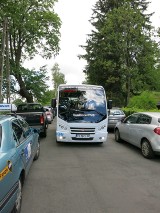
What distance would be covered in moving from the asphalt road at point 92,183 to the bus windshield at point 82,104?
1643mm

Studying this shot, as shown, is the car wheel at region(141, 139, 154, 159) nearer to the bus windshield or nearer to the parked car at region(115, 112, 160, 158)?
the parked car at region(115, 112, 160, 158)

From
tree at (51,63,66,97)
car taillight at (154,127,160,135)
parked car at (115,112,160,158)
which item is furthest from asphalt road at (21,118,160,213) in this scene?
tree at (51,63,66,97)

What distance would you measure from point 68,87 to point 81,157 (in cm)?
370

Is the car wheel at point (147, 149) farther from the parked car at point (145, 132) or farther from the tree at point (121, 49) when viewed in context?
the tree at point (121, 49)

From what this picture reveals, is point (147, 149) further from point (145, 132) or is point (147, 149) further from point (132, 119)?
point (132, 119)

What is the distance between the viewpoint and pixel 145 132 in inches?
344

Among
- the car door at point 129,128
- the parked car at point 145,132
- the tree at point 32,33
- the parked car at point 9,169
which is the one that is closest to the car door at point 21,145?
the parked car at point 9,169

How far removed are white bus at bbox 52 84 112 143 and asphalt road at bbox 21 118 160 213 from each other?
1.06 meters

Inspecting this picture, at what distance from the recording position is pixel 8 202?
3467 millimetres

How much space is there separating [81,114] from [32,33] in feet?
77.9

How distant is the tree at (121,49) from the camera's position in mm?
31156

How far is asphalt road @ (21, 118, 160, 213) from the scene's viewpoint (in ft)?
14.9

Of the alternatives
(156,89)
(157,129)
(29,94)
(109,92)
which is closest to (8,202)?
(157,129)

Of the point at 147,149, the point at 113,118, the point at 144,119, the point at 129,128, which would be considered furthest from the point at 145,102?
the point at 147,149
